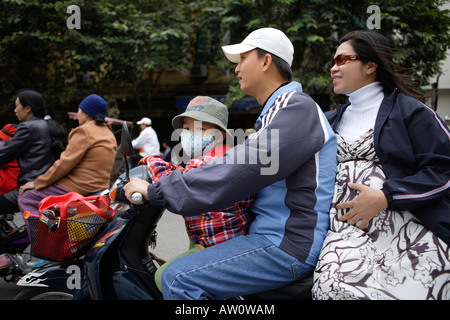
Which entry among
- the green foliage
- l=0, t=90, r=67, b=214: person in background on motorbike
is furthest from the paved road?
the green foliage

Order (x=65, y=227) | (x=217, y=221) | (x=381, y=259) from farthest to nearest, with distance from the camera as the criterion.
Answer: (x=65, y=227)
(x=217, y=221)
(x=381, y=259)

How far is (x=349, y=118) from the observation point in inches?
75.2

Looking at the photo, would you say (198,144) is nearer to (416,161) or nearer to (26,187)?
(416,161)

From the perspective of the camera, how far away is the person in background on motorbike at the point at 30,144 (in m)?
3.47

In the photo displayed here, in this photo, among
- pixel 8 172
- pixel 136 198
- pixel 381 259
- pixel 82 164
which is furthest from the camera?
pixel 8 172

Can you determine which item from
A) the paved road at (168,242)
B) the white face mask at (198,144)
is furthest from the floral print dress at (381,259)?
the paved road at (168,242)

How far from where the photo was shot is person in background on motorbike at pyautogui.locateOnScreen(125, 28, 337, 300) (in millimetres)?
1497

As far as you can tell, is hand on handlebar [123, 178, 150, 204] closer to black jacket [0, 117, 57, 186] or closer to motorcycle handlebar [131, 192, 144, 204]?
motorcycle handlebar [131, 192, 144, 204]

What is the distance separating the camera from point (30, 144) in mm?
3527

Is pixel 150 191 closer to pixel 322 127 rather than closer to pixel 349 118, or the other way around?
pixel 322 127

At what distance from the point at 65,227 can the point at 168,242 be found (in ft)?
10.5

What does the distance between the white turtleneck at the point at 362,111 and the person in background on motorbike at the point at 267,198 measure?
0.71 ft

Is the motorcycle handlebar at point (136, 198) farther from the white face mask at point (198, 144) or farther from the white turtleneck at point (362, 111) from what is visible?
the white turtleneck at point (362, 111)

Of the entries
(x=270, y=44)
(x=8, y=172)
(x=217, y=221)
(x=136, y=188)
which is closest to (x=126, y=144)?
(x=136, y=188)
